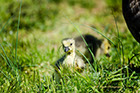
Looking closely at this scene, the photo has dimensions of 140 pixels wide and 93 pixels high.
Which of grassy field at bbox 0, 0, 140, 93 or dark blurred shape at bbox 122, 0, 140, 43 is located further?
grassy field at bbox 0, 0, 140, 93

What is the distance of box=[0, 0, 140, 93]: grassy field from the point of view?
8.11 ft

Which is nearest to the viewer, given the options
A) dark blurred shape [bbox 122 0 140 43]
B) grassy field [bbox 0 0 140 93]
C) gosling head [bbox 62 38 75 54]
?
dark blurred shape [bbox 122 0 140 43]

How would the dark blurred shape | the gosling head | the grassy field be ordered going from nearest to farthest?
the dark blurred shape → the grassy field → the gosling head

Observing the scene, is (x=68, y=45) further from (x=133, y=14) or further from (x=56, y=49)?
(x=56, y=49)

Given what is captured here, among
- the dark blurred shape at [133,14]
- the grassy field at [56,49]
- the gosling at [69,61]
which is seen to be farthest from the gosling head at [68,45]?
the dark blurred shape at [133,14]

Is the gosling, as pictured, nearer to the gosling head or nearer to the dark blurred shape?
the gosling head

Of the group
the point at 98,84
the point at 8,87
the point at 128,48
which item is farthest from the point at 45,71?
the point at 128,48

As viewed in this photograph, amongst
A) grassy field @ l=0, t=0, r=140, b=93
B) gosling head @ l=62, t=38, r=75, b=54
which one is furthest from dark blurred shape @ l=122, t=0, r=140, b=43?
gosling head @ l=62, t=38, r=75, b=54

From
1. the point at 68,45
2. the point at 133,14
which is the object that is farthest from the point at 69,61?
the point at 133,14

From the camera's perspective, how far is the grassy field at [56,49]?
2.47m

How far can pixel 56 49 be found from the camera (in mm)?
3750

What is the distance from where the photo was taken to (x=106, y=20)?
5.04 meters

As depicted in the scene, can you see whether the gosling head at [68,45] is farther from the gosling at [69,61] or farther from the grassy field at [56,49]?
the grassy field at [56,49]

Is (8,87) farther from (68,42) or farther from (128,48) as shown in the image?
(128,48)
